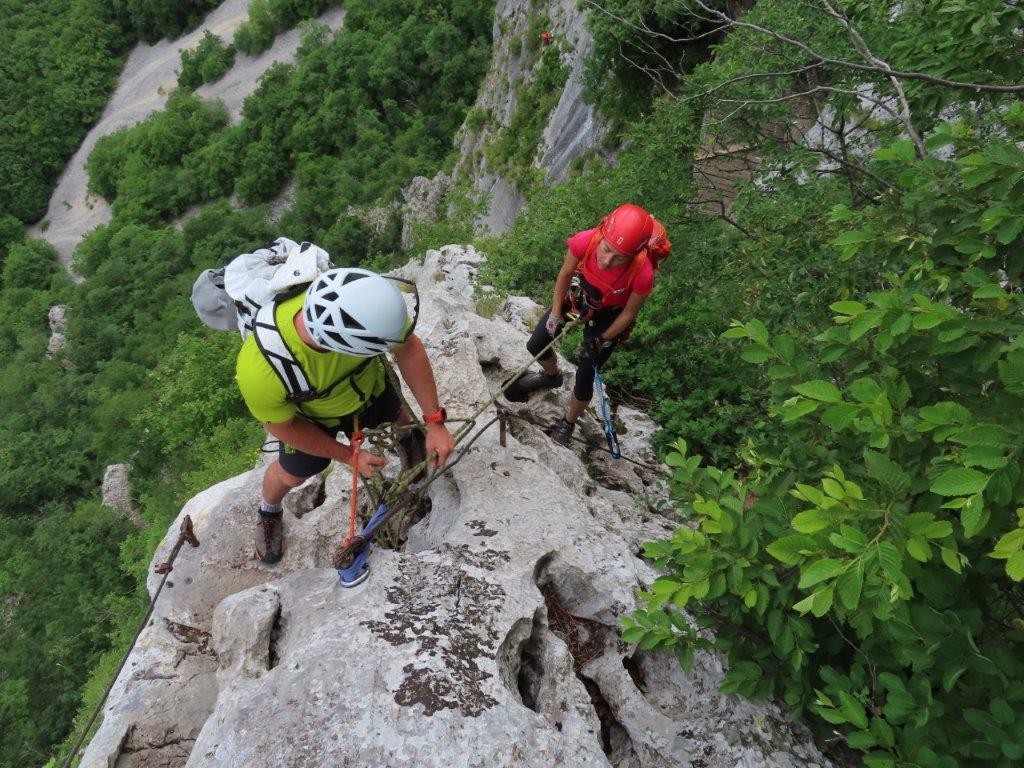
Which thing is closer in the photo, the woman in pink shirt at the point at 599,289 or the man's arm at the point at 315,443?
the man's arm at the point at 315,443

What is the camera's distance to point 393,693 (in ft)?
9.41

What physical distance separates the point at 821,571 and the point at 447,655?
2107 millimetres

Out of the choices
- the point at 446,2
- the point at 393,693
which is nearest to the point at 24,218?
the point at 446,2

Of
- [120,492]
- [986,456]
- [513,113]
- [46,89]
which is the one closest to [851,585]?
[986,456]

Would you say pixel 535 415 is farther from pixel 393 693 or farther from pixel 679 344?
pixel 393 693

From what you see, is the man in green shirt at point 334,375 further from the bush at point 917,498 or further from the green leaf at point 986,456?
the green leaf at point 986,456

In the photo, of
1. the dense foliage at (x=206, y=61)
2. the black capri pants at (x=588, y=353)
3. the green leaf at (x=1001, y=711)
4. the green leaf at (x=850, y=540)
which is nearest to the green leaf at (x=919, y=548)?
the green leaf at (x=850, y=540)

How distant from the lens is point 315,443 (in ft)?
13.1

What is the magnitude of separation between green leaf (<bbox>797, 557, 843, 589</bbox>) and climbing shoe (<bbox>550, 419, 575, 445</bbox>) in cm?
400

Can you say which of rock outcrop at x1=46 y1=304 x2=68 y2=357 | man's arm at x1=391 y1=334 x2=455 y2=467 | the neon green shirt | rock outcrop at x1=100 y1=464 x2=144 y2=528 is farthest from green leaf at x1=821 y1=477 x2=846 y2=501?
rock outcrop at x1=46 y1=304 x2=68 y2=357

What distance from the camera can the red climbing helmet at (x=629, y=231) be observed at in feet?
14.6

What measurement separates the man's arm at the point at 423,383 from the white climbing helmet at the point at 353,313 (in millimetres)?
498

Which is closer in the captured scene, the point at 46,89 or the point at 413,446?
the point at 413,446

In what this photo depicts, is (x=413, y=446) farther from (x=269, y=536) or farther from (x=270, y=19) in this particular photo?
(x=270, y=19)
